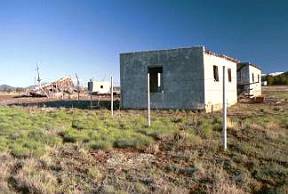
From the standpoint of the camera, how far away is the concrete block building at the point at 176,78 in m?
20.0

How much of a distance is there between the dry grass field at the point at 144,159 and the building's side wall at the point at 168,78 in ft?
22.3

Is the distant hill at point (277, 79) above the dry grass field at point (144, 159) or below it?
above

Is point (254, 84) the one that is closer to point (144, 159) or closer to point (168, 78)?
point (168, 78)

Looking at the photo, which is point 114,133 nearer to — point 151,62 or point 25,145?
point 25,145

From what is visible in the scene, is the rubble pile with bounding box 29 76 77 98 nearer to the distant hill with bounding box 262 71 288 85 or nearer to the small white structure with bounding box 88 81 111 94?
the small white structure with bounding box 88 81 111 94

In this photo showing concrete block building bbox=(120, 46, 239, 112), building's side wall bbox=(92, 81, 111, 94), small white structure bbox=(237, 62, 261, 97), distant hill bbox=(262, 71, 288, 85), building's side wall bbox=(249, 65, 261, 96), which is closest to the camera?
concrete block building bbox=(120, 46, 239, 112)

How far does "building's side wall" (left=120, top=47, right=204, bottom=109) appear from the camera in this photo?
20.0 metres

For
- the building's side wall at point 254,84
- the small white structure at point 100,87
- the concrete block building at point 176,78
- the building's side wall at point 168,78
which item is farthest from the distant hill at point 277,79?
the building's side wall at point 168,78

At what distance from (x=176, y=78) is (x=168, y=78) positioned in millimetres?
459

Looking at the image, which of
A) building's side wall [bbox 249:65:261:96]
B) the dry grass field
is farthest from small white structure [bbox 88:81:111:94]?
the dry grass field

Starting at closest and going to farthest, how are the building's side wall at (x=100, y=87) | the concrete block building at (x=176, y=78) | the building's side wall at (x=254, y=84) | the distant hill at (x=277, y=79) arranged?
the concrete block building at (x=176, y=78) < the building's side wall at (x=254, y=84) < the building's side wall at (x=100, y=87) < the distant hill at (x=277, y=79)

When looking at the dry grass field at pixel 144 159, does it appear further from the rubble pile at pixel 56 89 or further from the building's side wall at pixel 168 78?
the rubble pile at pixel 56 89

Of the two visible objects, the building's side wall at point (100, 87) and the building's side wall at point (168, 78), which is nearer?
the building's side wall at point (168, 78)

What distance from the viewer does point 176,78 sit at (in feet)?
67.2
